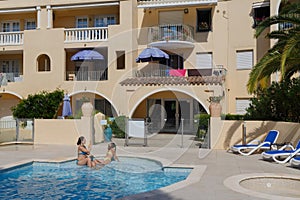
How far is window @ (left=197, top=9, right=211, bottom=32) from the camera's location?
26.7 metres

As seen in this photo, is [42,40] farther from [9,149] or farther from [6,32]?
[9,149]

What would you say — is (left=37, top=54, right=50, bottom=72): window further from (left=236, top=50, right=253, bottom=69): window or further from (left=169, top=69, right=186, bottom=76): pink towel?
(left=236, top=50, right=253, bottom=69): window

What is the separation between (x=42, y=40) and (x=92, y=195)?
20.4m

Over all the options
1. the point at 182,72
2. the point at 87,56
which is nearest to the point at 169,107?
the point at 182,72

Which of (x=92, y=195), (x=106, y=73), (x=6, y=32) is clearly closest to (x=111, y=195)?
(x=92, y=195)

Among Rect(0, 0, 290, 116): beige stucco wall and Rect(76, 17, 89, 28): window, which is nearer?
Rect(0, 0, 290, 116): beige stucco wall

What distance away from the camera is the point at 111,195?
9742 millimetres

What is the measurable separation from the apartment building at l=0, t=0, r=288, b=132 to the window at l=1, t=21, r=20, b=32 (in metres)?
1.71

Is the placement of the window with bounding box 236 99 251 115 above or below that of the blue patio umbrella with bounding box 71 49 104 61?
below

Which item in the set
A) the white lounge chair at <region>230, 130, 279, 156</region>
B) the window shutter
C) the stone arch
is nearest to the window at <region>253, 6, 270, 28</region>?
the window shutter

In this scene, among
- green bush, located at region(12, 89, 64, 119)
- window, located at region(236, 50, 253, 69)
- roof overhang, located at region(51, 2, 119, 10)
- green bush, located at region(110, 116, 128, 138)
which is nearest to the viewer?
green bush, located at region(110, 116, 128, 138)

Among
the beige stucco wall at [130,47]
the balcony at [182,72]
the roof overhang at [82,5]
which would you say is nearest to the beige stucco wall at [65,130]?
the beige stucco wall at [130,47]

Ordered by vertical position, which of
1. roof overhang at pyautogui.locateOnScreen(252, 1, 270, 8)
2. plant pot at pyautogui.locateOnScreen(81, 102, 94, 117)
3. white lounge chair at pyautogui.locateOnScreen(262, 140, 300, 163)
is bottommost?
white lounge chair at pyautogui.locateOnScreen(262, 140, 300, 163)

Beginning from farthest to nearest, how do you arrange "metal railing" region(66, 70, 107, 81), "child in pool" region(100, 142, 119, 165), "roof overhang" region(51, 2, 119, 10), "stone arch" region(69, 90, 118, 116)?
"roof overhang" region(51, 2, 119, 10) < "metal railing" region(66, 70, 107, 81) < "stone arch" region(69, 90, 118, 116) < "child in pool" region(100, 142, 119, 165)
